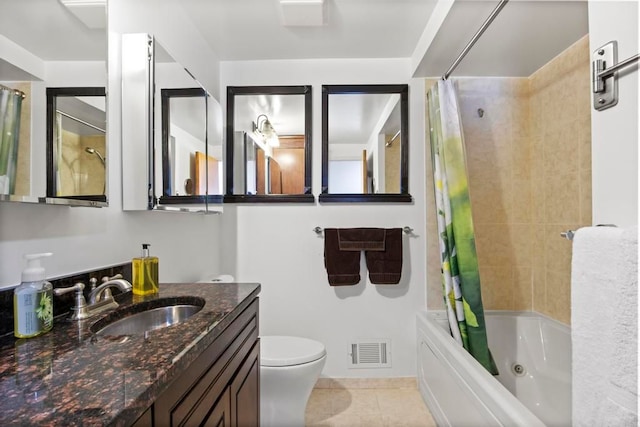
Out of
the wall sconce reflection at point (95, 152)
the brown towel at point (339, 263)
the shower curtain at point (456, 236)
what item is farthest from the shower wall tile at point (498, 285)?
the wall sconce reflection at point (95, 152)

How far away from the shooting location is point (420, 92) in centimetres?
221

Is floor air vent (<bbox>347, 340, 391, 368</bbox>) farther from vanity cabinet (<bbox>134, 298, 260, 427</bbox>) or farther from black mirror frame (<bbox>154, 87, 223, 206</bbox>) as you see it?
black mirror frame (<bbox>154, 87, 223, 206</bbox>)

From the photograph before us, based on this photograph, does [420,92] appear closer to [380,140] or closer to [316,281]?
[380,140]

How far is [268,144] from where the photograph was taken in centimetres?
229

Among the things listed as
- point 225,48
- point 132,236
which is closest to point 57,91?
point 132,236

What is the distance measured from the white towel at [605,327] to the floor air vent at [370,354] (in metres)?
1.53

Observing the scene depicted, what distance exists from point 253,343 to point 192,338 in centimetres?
52

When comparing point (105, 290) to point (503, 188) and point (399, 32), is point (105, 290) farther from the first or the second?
point (503, 188)

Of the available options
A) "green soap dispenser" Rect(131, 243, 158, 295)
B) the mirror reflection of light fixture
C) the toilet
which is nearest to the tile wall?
the toilet

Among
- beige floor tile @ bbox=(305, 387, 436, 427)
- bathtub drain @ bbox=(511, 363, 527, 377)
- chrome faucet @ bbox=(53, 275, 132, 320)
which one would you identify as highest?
chrome faucet @ bbox=(53, 275, 132, 320)

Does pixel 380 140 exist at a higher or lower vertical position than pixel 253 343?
higher

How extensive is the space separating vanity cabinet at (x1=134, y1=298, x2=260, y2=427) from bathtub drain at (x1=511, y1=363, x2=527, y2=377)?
64.1 inches

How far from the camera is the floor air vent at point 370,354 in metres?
2.18

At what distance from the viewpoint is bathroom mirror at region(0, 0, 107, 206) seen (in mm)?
751
